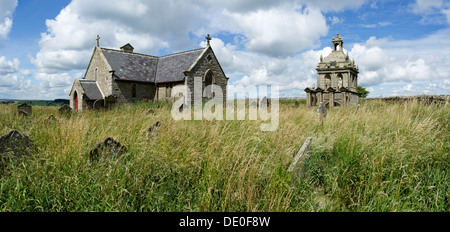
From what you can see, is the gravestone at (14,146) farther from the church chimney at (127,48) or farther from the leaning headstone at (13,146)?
the church chimney at (127,48)

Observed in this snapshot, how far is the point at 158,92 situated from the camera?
86.4 feet

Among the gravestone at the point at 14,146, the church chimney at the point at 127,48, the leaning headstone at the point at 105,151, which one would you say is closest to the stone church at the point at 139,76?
the church chimney at the point at 127,48

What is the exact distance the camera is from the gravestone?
3.61 metres

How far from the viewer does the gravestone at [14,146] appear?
3.61 metres

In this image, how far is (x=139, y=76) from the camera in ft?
84.4

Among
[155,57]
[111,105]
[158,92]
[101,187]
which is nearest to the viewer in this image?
[101,187]

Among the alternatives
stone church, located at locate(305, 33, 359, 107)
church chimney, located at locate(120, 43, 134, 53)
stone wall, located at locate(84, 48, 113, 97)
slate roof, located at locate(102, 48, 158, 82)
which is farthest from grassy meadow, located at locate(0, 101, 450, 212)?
stone church, located at locate(305, 33, 359, 107)

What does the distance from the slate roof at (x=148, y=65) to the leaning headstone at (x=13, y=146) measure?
66.8ft

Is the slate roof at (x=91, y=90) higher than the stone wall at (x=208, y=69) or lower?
lower

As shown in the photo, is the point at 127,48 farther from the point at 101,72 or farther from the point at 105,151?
the point at 105,151

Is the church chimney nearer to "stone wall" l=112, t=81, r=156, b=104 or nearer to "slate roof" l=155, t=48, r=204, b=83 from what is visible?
"slate roof" l=155, t=48, r=204, b=83
